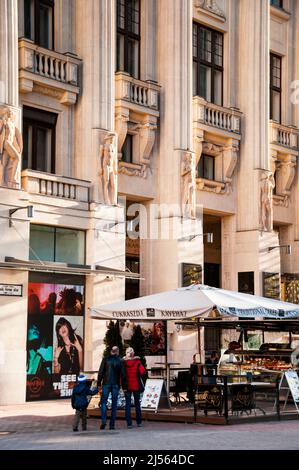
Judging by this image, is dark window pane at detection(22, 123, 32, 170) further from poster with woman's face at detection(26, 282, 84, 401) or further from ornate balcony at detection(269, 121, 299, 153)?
ornate balcony at detection(269, 121, 299, 153)

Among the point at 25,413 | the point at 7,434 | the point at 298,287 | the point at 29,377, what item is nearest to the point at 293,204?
the point at 298,287

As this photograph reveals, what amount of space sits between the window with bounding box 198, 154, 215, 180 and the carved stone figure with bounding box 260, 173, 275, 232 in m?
2.05

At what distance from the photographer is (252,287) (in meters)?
36.2

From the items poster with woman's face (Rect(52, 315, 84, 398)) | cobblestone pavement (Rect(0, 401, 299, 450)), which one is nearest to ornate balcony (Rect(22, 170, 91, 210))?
poster with woman's face (Rect(52, 315, 84, 398))

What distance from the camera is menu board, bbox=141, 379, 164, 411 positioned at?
2129 cm

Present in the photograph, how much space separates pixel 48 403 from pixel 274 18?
21.5 metres

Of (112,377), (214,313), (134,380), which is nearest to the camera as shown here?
(112,377)

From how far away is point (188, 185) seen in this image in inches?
1283

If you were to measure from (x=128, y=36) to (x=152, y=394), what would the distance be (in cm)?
1566

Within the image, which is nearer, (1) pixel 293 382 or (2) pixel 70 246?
(1) pixel 293 382

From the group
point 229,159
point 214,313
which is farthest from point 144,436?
point 229,159

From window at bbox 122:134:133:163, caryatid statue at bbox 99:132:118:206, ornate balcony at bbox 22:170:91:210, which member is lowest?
ornate balcony at bbox 22:170:91:210

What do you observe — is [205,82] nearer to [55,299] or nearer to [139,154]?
[139,154]

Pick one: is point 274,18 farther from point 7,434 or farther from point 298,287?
point 7,434
